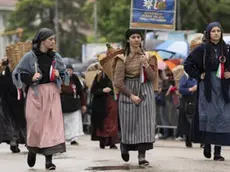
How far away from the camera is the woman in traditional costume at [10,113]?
13.8m

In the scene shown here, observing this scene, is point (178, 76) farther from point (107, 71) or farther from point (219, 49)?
point (219, 49)

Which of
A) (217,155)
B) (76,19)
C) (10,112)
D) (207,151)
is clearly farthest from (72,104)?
(76,19)

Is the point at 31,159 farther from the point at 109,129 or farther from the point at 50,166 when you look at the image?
the point at 109,129

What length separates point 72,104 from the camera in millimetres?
16250

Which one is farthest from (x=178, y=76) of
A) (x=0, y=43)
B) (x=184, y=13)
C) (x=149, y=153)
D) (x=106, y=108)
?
(x=0, y=43)

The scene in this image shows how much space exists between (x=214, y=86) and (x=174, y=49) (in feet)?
37.8

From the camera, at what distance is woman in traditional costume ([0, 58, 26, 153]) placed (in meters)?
13.8

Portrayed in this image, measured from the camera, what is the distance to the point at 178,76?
18.2 m

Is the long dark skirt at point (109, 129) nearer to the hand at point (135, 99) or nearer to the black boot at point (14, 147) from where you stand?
the black boot at point (14, 147)

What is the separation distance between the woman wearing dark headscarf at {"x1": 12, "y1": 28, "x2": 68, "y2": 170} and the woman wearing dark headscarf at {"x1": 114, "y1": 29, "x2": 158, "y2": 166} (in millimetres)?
776

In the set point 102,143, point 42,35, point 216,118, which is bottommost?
point 102,143

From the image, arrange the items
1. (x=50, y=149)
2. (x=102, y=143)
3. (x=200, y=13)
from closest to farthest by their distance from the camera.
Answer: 1. (x=50, y=149)
2. (x=102, y=143)
3. (x=200, y=13)

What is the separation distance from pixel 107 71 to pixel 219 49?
6.51 feet

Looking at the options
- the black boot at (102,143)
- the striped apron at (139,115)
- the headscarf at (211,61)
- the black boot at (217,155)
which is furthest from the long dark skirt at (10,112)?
the headscarf at (211,61)
